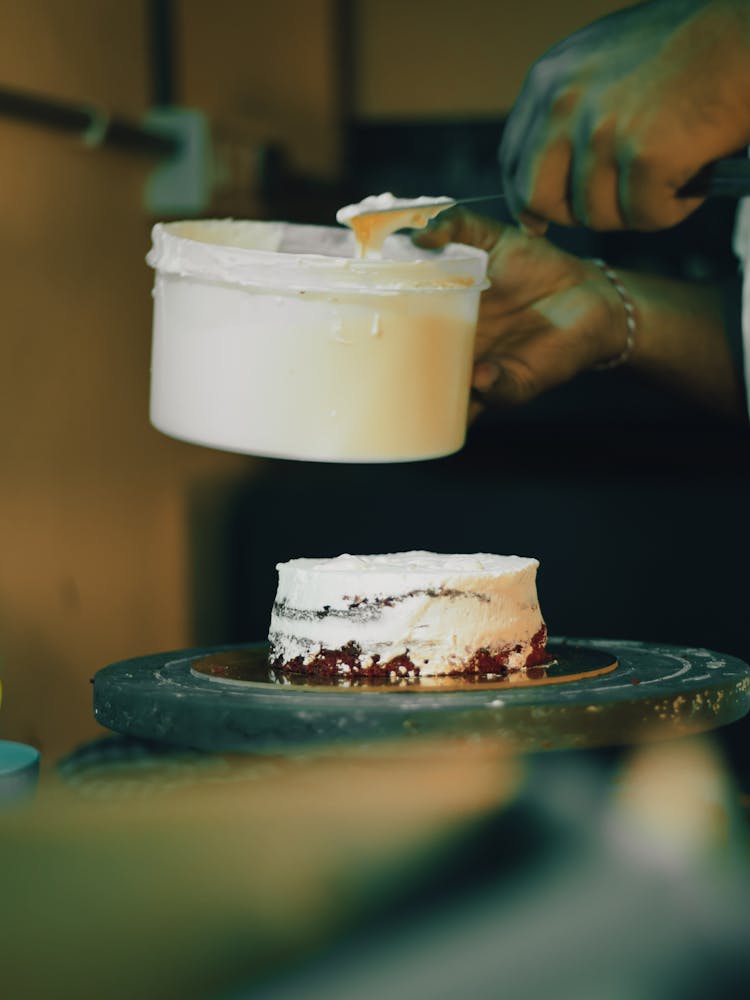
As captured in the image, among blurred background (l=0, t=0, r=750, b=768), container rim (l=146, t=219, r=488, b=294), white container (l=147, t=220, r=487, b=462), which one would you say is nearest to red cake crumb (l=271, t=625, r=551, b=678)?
white container (l=147, t=220, r=487, b=462)

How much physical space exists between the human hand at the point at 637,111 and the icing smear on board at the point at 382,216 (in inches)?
3.0

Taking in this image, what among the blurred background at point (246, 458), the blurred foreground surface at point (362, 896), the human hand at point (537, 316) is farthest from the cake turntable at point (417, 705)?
the blurred background at point (246, 458)

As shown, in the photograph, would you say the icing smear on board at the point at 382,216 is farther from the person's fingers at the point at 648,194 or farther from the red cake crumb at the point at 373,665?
the red cake crumb at the point at 373,665

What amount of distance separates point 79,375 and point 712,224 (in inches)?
45.1

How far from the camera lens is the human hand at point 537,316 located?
51.0 inches

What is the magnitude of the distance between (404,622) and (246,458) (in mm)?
1292

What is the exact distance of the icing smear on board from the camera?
97 centimetres

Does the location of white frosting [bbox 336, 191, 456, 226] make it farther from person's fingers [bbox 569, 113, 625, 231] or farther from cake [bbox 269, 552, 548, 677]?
cake [bbox 269, 552, 548, 677]

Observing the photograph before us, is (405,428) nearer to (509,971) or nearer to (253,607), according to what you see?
(509,971)

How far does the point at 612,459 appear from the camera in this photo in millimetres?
2061

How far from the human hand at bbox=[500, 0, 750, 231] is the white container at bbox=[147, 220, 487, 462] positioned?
10cm

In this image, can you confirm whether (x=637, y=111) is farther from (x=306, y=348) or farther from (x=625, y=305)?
(x=625, y=305)

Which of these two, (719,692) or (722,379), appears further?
(722,379)

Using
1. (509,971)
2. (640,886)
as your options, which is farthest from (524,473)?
(509,971)
